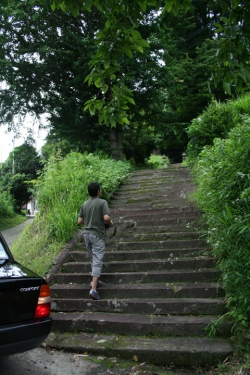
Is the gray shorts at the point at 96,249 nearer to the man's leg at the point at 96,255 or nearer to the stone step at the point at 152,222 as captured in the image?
the man's leg at the point at 96,255

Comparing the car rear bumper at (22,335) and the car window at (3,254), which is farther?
the car window at (3,254)

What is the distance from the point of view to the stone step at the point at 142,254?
5.33 meters

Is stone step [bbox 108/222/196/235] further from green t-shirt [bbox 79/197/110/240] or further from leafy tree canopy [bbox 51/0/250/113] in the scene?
leafy tree canopy [bbox 51/0/250/113]

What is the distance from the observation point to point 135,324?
4.03 m

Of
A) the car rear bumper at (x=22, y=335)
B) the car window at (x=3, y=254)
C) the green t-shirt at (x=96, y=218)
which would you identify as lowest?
the car rear bumper at (x=22, y=335)

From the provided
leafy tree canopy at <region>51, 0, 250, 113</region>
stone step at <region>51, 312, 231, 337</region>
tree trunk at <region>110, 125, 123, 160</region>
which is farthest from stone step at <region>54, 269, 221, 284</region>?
tree trunk at <region>110, 125, 123, 160</region>

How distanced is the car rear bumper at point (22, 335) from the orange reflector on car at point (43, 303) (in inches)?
2.1

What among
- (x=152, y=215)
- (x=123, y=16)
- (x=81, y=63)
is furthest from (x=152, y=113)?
(x=123, y=16)

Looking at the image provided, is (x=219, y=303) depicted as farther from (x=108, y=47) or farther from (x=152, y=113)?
(x=152, y=113)

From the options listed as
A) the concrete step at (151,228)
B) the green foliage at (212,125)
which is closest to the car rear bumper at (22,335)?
the concrete step at (151,228)

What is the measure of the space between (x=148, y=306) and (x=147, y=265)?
0.96 m

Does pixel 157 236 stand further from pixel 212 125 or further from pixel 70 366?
pixel 212 125

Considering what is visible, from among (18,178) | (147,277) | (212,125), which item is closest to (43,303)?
(147,277)

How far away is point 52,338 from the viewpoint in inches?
163
